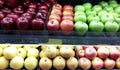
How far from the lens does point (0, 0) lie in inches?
64.0

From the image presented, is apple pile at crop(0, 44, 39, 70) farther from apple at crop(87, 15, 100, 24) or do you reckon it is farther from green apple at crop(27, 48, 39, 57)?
apple at crop(87, 15, 100, 24)

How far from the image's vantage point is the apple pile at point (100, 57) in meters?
1.61

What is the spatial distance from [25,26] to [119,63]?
0.80 meters

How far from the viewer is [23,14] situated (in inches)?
56.6

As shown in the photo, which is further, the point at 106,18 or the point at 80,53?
the point at 80,53

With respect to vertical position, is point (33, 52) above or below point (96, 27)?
below

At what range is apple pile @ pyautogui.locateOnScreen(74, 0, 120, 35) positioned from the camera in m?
1.34

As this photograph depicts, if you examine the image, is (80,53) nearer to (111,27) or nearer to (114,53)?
(114,53)

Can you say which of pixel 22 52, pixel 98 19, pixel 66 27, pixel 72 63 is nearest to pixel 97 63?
pixel 72 63

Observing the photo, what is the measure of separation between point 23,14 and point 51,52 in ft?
1.14

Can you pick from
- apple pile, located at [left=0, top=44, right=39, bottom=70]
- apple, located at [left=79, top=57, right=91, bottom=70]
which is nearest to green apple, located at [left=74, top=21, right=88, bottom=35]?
apple, located at [left=79, top=57, right=91, bottom=70]

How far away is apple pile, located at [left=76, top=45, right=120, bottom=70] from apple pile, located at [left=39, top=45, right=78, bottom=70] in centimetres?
8

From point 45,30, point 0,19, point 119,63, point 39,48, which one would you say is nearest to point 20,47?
point 39,48

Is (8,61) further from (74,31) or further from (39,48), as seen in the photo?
(74,31)
